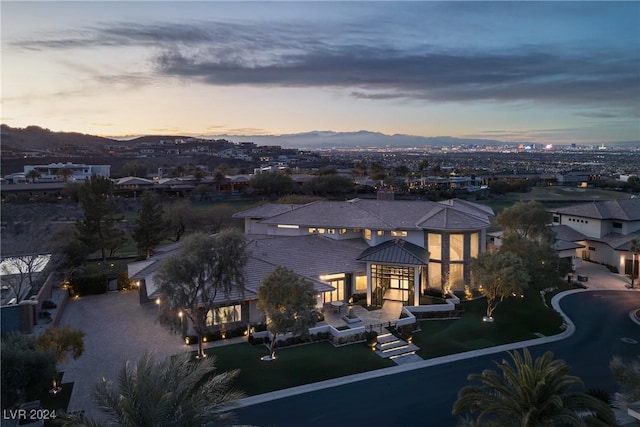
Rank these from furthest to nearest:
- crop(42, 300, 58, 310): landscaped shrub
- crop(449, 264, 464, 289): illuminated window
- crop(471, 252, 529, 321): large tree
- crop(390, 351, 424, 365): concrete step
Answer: crop(449, 264, 464, 289): illuminated window < crop(42, 300, 58, 310): landscaped shrub < crop(471, 252, 529, 321): large tree < crop(390, 351, 424, 365): concrete step

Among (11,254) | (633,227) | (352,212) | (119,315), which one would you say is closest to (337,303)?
(352,212)

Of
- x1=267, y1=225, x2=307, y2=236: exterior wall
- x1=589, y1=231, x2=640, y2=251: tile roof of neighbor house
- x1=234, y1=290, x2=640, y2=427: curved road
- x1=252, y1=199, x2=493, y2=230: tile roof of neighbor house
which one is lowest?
x1=234, y1=290, x2=640, y2=427: curved road

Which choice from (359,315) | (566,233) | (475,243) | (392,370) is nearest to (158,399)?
(392,370)

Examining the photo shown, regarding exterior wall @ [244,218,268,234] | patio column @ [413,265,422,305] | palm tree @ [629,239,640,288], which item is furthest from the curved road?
exterior wall @ [244,218,268,234]

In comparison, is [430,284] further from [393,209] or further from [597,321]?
[597,321]

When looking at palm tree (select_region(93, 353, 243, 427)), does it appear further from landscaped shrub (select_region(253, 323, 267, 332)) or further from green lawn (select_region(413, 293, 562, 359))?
green lawn (select_region(413, 293, 562, 359))

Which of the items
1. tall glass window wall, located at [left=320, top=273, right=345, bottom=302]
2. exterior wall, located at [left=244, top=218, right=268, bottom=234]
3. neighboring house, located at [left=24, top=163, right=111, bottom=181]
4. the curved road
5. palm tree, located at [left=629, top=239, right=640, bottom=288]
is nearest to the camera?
the curved road

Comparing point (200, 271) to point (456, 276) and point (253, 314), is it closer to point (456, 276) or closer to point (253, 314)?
point (253, 314)

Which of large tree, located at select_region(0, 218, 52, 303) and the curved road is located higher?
large tree, located at select_region(0, 218, 52, 303)

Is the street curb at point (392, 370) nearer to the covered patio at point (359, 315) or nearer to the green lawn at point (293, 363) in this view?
the green lawn at point (293, 363)
